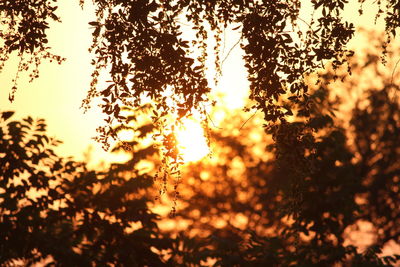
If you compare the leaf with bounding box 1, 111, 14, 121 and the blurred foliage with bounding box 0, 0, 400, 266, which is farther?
the leaf with bounding box 1, 111, 14, 121

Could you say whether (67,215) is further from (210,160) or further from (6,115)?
(210,160)

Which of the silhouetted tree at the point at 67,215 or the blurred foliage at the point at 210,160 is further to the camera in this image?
the silhouetted tree at the point at 67,215

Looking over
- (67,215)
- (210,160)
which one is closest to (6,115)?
(67,215)

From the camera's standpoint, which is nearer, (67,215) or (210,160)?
(210,160)

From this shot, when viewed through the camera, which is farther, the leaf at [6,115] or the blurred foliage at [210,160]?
the leaf at [6,115]

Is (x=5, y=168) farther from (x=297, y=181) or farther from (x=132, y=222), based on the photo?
(x=297, y=181)

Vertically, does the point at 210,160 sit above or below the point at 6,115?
below

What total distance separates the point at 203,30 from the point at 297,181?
2.06 m

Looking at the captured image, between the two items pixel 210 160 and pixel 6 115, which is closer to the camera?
pixel 210 160

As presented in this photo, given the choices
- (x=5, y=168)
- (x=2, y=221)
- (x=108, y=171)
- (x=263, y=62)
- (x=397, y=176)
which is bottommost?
(x=263, y=62)

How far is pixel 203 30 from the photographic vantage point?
562cm

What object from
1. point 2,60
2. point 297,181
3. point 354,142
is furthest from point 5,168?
point 354,142

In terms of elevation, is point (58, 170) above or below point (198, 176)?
below

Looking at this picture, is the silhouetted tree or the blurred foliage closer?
the blurred foliage
